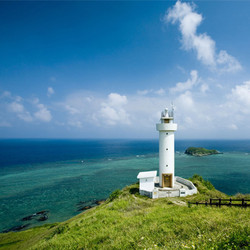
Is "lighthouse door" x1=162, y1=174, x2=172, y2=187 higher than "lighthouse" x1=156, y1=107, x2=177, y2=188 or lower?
lower

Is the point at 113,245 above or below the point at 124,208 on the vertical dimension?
above

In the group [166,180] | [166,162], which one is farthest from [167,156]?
[166,180]

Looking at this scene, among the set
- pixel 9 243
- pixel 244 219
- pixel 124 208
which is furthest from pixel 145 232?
pixel 9 243

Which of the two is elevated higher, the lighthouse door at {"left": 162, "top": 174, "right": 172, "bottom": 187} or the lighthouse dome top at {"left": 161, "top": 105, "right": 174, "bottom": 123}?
the lighthouse dome top at {"left": 161, "top": 105, "right": 174, "bottom": 123}

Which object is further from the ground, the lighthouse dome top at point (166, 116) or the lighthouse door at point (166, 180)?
the lighthouse dome top at point (166, 116)

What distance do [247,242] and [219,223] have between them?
2.06m

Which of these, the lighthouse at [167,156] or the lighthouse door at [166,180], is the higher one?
the lighthouse at [167,156]

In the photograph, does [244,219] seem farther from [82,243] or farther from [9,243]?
[9,243]

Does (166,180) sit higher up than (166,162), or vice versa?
(166,162)

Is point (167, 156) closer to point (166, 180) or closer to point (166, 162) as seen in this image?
point (166, 162)

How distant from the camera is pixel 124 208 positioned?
14.3 meters

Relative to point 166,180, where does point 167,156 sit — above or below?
above

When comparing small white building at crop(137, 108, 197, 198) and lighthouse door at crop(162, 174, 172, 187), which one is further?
lighthouse door at crop(162, 174, 172, 187)

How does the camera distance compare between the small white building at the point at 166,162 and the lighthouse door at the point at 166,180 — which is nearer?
the small white building at the point at 166,162
